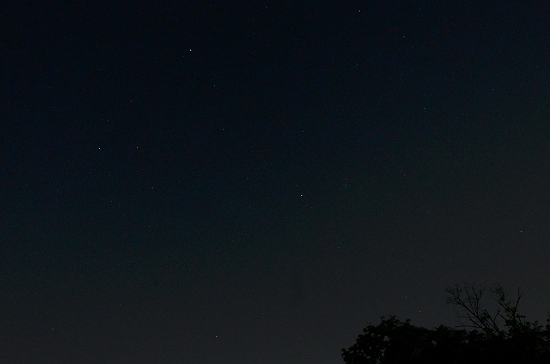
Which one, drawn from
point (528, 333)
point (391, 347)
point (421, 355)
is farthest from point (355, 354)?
point (528, 333)

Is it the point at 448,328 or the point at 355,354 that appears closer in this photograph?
the point at 448,328

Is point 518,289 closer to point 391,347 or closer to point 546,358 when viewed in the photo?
point 546,358

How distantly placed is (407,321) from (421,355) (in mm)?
3347

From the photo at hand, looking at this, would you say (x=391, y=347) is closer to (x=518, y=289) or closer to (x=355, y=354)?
(x=355, y=354)

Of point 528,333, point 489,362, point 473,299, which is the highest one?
point 473,299

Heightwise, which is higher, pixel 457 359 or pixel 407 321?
pixel 407 321

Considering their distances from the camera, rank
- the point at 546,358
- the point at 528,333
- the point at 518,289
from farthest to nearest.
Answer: the point at 518,289
the point at 528,333
the point at 546,358

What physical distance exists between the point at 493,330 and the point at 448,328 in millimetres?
2990

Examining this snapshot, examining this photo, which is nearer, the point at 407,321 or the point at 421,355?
the point at 421,355

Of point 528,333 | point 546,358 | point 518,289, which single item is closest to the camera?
point 546,358

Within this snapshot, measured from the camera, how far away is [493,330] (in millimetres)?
35312

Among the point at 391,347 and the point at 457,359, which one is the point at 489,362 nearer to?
the point at 457,359

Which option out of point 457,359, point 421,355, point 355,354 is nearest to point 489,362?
point 457,359

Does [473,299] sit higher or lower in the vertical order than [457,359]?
higher
